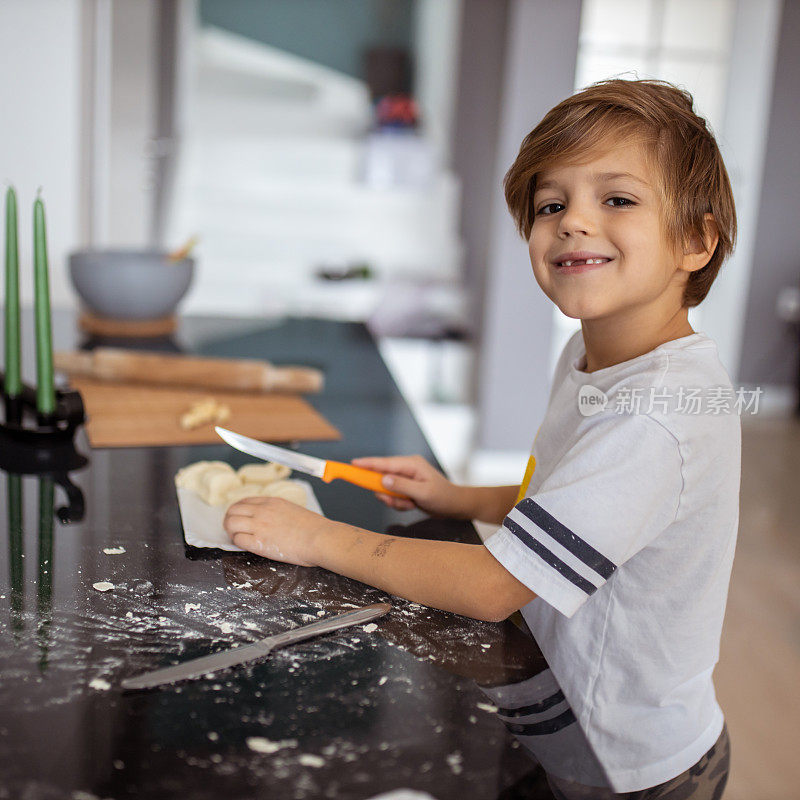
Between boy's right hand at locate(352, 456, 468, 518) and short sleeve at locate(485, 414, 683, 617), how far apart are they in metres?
0.24

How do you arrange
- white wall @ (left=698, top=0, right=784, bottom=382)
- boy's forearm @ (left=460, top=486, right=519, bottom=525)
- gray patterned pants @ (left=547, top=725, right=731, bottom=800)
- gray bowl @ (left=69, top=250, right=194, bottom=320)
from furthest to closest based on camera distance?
1. white wall @ (left=698, top=0, right=784, bottom=382)
2. gray bowl @ (left=69, top=250, right=194, bottom=320)
3. boy's forearm @ (left=460, top=486, right=519, bottom=525)
4. gray patterned pants @ (left=547, top=725, right=731, bottom=800)

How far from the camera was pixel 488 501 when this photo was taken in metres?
1.00

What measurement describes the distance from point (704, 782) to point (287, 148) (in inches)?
207

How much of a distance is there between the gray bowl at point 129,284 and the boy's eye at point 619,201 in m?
1.17

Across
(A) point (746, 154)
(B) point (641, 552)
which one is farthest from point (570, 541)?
(A) point (746, 154)

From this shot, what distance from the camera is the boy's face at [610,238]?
2.61 ft

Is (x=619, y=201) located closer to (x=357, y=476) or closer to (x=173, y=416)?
(x=357, y=476)

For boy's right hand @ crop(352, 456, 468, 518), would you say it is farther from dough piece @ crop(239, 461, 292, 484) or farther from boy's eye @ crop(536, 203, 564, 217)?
boy's eye @ crop(536, 203, 564, 217)

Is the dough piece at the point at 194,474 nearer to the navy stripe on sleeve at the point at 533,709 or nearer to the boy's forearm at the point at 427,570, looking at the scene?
the boy's forearm at the point at 427,570

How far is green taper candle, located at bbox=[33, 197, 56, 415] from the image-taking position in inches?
39.5

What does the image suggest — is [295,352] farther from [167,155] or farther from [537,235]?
[167,155]

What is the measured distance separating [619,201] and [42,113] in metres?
2.02

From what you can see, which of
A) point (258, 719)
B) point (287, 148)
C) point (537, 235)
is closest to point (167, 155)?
point (287, 148)

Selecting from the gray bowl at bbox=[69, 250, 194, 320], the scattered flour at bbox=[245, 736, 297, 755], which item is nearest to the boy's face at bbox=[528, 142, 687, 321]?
the scattered flour at bbox=[245, 736, 297, 755]
